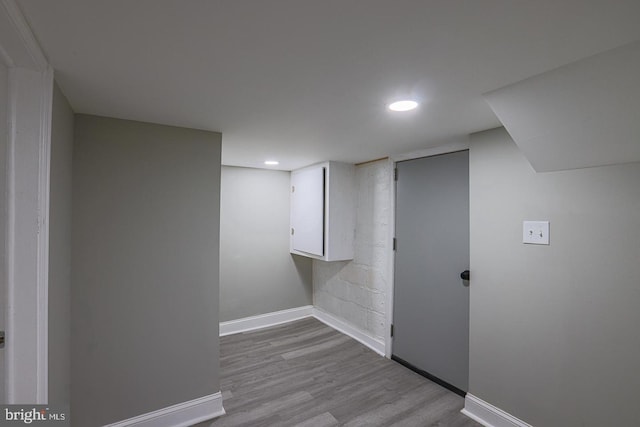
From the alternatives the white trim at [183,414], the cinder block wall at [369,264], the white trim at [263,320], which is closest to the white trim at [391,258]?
the cinder block wall at [369,264]

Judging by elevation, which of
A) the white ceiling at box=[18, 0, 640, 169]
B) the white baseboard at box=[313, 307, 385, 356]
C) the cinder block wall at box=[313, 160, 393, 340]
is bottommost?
the white baseboard at box=[313, 307, 385, 356]

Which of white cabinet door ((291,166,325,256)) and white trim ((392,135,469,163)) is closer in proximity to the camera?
white trim ((392,135,469,163))

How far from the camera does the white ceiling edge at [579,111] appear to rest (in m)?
1.15

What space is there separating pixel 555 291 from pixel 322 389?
1.88 metres

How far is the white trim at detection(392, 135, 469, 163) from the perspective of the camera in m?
2.40

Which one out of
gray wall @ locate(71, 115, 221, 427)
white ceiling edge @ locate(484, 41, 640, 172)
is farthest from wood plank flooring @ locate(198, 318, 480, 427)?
white ceiling edge @ locate(484, 41, 640, 172)

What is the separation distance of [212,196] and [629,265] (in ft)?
8.18

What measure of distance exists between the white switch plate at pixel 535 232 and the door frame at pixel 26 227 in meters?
2.55

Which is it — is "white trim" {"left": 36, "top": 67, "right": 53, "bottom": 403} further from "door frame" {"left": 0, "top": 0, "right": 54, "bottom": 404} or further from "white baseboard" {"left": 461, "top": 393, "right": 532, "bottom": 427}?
"white baseboard" {"left": 461, "top": 393, "right": 532, "bottom": 427}

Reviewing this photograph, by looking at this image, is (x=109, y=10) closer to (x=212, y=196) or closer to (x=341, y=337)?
(x=212, y=196)

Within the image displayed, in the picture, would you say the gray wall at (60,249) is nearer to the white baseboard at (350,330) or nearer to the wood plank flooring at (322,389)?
the wood plank flooring at (322,389)

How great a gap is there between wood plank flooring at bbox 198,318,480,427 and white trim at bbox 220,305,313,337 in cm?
16

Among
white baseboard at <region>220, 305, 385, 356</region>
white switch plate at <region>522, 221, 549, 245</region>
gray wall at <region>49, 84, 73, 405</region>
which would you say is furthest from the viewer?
white baseboard at <region>220, 305, 385, 356</region>

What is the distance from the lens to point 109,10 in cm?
90
